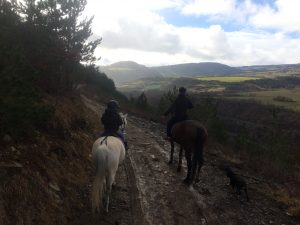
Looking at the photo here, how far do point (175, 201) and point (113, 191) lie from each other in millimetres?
1925

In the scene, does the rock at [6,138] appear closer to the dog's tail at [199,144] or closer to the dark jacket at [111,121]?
the dark jacket at [111,121]

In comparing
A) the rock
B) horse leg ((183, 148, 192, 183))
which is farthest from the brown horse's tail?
the rock

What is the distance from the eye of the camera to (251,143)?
4338cm

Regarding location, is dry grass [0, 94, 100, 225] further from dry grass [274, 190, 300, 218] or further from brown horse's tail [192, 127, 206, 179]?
dry grass [274, 190, 300, 218]

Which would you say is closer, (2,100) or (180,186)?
(2,100)

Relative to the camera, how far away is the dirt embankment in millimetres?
8492

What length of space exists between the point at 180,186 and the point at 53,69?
7.51 m

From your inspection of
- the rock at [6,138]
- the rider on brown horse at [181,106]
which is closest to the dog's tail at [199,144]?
the rider on brown horse at [181,106]

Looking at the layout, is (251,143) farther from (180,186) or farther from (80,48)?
(180,186)

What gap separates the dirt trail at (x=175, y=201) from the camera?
1011cm

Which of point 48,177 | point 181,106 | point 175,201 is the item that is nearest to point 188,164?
point 175,201

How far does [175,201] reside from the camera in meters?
11.4

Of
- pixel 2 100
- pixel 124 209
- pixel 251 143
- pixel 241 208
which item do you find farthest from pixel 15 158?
pixel 251 143

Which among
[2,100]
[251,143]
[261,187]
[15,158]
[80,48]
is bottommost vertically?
[251,143]
